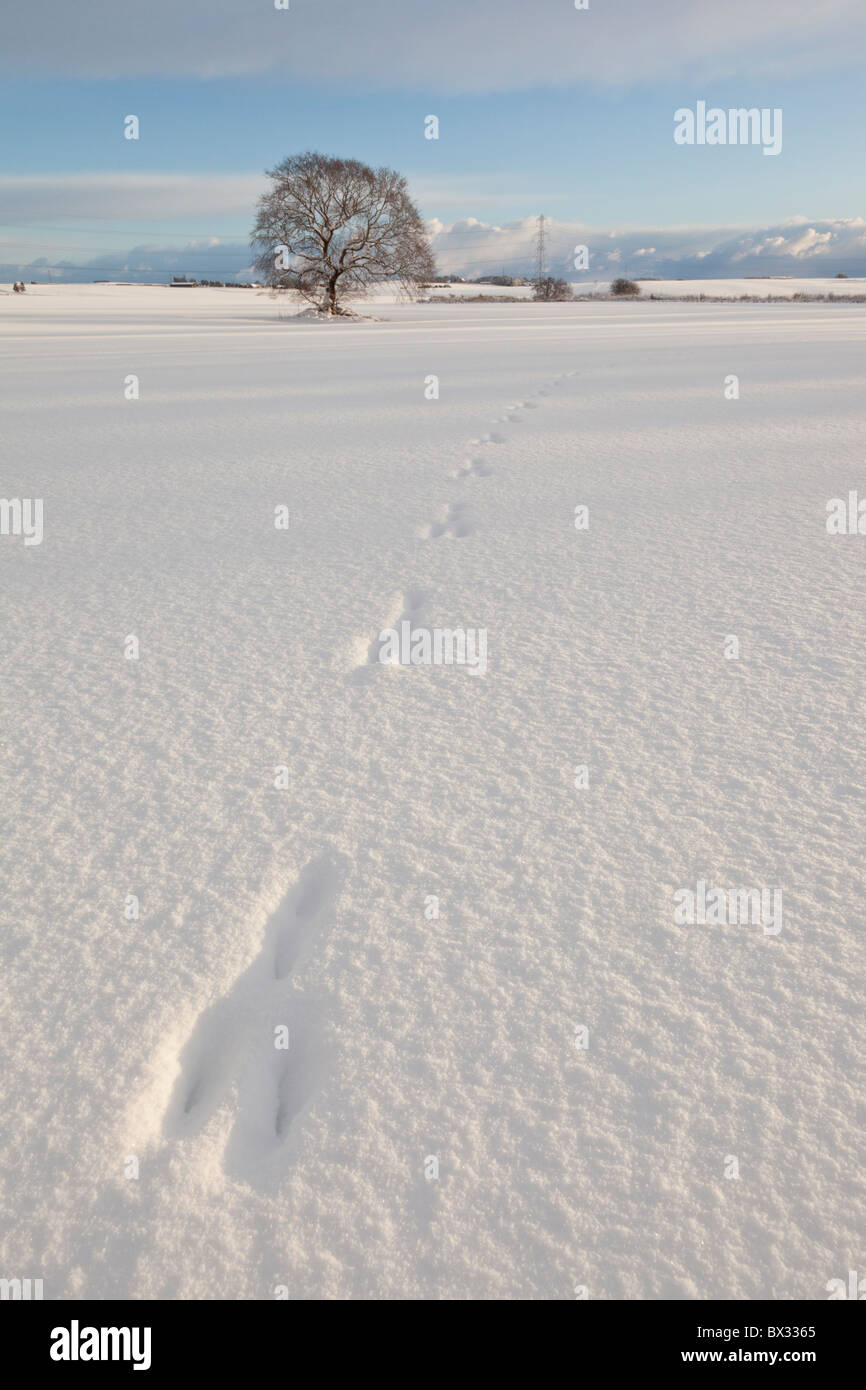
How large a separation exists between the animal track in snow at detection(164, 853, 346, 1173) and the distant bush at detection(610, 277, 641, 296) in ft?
139

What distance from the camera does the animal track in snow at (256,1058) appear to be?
1.23 m

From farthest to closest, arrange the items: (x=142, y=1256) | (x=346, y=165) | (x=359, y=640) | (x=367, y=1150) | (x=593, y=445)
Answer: (x=346, y=165)
(x=593, y=445)
(x=359, y=640)
(x=367, y=1150)
(x=142, y=1256)

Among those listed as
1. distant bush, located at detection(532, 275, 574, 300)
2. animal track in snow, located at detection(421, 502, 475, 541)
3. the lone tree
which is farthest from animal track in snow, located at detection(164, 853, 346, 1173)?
distant bush, located at detection(532, 275, 574, 300)

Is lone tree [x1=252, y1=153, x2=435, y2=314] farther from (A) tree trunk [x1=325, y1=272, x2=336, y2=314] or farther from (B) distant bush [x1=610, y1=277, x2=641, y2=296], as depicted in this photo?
(B) distant bush [x1=610, y1=277, x2=641, y2=296]

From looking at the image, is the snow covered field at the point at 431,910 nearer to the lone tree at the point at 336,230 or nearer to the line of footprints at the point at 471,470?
the line of footprints at the point at 471,470

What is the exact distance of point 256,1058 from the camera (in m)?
1.31

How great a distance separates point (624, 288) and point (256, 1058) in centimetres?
4362

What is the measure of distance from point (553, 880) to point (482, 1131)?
541mm

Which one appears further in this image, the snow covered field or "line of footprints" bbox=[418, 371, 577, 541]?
"line of footprints" bbox=[418, 371, 577, 541]

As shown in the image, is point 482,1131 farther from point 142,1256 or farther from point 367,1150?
point 142,1256

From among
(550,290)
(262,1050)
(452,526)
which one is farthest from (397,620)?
(550,290)

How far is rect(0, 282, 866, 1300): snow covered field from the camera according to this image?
1.08 metres

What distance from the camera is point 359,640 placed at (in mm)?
2613
